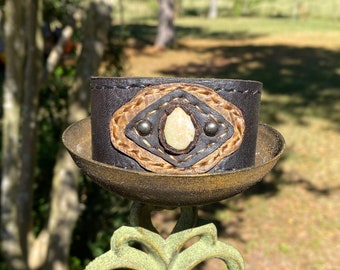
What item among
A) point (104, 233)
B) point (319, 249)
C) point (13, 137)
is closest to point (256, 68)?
point (319, 249)

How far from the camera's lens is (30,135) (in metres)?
4.66

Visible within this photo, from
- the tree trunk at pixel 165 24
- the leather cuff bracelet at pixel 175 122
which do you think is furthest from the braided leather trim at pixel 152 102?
the tree trunk at pixel 165 24

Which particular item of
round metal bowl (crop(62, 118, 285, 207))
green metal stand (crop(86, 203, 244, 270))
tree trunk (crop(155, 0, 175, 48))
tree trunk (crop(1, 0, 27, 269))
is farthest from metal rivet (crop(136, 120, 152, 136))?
tree trunk (crop(155, 0, 175, 48))

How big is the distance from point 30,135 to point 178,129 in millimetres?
3281

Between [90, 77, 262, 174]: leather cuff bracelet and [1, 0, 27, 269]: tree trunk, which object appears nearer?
[90, 77, 262, 174]: leather cuff bracelet

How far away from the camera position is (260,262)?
6023mm

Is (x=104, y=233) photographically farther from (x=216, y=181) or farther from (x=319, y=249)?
(x=216, y=181)

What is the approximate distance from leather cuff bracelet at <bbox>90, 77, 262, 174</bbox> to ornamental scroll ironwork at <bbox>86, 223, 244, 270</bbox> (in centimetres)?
30

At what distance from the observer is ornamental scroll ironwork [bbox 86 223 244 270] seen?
1850mm

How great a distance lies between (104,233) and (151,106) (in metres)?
4.18

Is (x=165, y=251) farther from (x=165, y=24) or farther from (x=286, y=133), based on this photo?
(x=165, y=24)

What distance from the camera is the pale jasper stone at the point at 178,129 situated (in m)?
1.70

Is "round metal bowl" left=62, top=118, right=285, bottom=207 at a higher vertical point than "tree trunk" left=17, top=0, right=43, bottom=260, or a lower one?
higher

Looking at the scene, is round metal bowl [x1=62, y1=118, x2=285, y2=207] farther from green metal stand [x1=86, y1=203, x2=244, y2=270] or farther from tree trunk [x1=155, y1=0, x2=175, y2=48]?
tree trunk [x1=155, y1=0, x2=175, y2=48]
